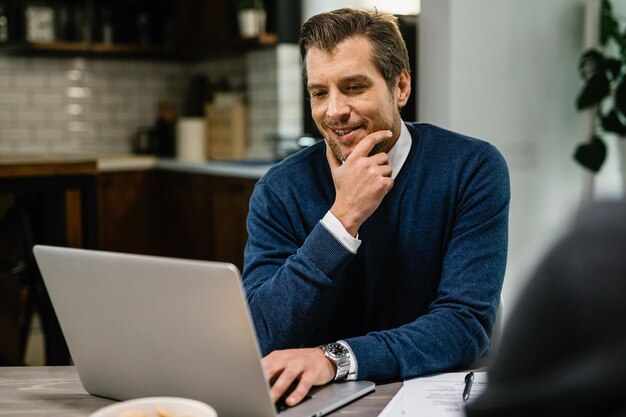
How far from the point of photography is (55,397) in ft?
3.94

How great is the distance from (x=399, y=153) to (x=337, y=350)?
59 centimetres

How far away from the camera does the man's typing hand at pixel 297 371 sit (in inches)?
43.3

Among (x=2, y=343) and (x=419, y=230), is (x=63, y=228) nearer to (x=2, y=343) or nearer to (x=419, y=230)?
(x=2, y=343)

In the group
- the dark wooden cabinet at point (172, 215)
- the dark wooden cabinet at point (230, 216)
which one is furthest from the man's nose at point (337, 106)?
the dark wooden cabinet at point (172, 215)

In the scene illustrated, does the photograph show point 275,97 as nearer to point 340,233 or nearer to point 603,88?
point 603,88

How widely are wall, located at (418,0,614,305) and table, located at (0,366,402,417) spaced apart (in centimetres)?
242

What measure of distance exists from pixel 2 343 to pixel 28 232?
510mm

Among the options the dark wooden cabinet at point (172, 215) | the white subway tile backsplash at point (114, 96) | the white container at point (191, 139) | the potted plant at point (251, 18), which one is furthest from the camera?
the white container at point (191, 139)

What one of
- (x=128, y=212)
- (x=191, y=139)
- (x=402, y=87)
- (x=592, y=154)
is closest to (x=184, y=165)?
(x=191, y=139)

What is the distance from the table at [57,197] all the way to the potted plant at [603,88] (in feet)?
7.68

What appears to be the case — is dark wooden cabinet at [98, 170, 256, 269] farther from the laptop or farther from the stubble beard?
the laptop

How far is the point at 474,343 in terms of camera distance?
1.35m

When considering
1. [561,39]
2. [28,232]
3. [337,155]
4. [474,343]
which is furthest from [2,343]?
[561,39]

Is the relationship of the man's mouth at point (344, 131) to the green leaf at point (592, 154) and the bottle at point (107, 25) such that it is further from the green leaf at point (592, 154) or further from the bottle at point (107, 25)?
the bottle at point (107, 25)
